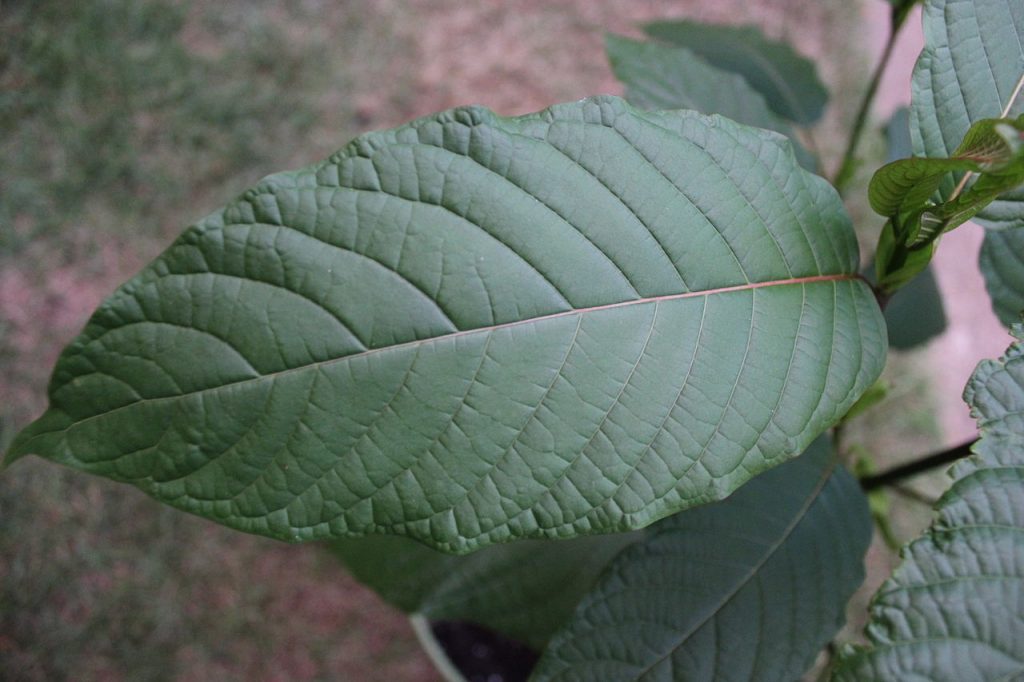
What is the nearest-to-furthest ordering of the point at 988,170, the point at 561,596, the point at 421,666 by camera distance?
the point at 988,170, the point at 561,596, the point at 421,666

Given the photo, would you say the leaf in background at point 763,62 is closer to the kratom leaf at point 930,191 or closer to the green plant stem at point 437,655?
the kratom leaf at point 930,191

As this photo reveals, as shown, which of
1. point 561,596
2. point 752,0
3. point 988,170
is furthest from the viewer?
point 752,0

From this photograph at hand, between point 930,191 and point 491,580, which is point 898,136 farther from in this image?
point 491,580

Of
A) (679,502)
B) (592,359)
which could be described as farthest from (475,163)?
(679,502)

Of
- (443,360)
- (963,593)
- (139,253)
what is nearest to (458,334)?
(443,360)

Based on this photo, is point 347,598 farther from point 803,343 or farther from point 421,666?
point 803,343

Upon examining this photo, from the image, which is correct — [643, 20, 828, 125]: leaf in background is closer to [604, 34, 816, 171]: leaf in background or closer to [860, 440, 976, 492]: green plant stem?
[604, 34, 816, 171]: leaf in background

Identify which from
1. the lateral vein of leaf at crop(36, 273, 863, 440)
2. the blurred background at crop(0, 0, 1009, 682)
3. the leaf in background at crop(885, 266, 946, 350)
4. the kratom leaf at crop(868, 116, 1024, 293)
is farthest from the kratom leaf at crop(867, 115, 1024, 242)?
the blurred background at crop(0, 0, 1009, 682)
